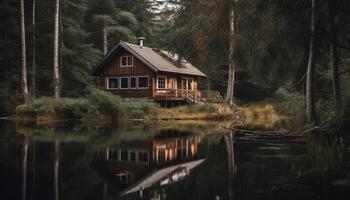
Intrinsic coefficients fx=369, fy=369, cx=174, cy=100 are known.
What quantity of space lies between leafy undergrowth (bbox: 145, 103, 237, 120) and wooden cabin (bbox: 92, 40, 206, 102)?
9.71 ft

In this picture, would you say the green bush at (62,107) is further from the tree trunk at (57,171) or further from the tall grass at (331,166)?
the tall grass at (331,166)

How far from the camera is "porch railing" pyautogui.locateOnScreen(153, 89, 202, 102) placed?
3453cm

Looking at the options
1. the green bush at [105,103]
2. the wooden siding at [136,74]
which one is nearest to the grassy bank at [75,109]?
the green bush at [105,103]

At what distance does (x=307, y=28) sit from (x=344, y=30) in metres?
1.48

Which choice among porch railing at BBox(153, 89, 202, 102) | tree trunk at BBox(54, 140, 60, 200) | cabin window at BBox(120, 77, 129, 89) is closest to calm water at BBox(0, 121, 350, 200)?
tree trunk at BBox(54, 140, 60, 200)

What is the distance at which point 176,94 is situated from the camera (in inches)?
1363

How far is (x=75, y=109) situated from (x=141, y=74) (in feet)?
34.7

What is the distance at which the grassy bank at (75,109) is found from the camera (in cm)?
2570

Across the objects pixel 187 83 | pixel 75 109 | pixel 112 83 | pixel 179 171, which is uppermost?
pixel 187 83

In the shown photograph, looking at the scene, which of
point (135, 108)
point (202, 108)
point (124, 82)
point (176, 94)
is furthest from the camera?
point (124, 82)

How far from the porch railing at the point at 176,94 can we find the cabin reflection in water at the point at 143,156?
63.6ft

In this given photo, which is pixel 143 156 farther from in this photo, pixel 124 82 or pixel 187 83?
pixel 187 83

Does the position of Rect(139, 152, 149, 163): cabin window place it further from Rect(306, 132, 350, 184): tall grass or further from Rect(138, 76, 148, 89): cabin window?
Rect(138, 76, 148, 89): cabin window

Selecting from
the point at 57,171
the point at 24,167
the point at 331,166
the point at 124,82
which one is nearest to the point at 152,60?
the point at 124,82
